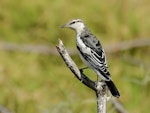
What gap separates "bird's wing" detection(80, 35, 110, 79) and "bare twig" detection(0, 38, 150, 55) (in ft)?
14.0

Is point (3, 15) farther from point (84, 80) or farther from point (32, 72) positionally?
point (84, 80)

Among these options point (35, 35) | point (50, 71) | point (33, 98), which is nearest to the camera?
point (33, 98)

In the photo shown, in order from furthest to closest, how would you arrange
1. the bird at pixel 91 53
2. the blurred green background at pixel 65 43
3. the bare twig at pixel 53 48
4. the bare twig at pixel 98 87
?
the bare twig at pixel 53 48 < the blurred green background at pixel 65 43 < the bird at pixel 91 53 < the bare twig at pixel 98 87

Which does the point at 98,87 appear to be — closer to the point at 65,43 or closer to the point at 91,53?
the point at 91,53

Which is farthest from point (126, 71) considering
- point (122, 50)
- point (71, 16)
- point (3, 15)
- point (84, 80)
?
point (84, 80)

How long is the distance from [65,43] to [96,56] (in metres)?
4.65

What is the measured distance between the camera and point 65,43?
1135cm

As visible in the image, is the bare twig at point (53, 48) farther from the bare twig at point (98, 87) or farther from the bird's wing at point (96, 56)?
the bare twig at point (98, 87)

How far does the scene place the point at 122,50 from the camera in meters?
A: 11.4

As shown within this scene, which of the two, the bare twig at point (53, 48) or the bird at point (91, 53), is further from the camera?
the bare twig at point (53, 48)

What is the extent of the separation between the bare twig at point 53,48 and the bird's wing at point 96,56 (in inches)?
168

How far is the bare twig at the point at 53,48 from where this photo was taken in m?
11.1

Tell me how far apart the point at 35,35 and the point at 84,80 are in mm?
5562

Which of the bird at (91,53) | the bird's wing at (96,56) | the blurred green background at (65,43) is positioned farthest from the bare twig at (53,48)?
the bird's wing at (96,56)
